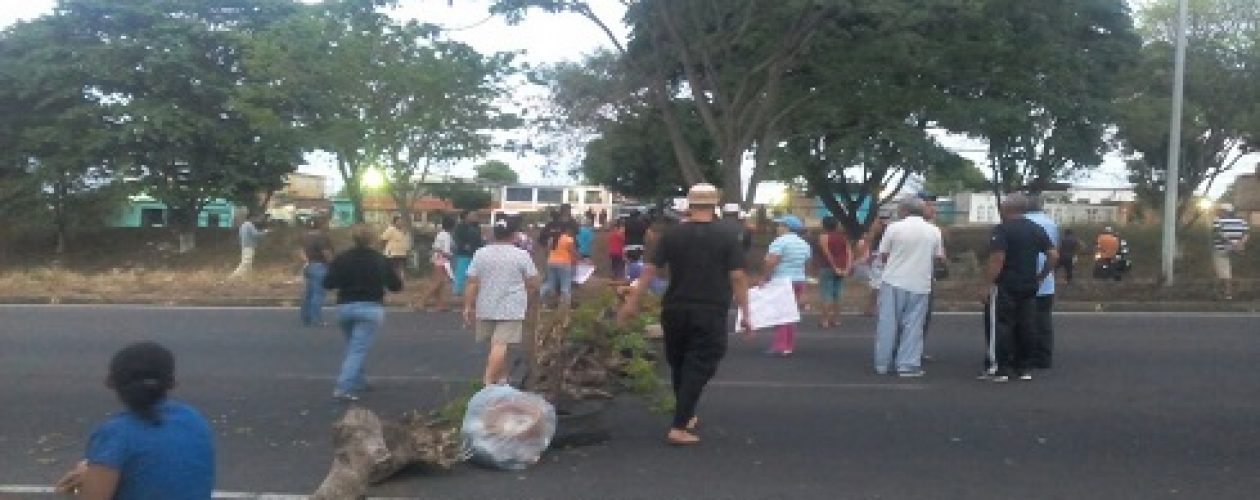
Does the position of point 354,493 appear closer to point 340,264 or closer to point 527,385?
point 527,385

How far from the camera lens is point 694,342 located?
776cm

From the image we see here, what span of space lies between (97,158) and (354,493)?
1322 inches

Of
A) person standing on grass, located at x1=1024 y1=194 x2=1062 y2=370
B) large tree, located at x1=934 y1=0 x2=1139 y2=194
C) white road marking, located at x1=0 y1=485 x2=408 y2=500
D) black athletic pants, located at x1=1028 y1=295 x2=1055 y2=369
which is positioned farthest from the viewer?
large tree, located at x1=934 y1=0 x2=1139 y2=194

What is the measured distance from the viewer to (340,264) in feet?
32.3

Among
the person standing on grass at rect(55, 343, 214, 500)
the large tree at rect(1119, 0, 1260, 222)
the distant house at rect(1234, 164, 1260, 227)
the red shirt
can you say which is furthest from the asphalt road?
the distant house at rect(1234, 164, 1260, 227)

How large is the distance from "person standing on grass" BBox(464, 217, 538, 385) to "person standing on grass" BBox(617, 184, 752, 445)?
6.80ft

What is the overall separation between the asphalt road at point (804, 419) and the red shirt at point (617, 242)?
23.7ft

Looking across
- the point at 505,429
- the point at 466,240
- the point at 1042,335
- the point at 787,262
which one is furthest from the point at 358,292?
the point at 466,240

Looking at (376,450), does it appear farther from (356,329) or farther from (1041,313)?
(1041,313)

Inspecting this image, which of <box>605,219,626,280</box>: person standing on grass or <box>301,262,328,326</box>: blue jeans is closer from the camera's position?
<box>301,262,328,326</box>: blue jeans

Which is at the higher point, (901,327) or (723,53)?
(723,53)

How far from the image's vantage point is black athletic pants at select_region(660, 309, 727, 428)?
7.71 metres

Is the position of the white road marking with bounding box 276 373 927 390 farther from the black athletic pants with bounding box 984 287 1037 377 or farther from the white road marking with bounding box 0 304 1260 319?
the white road marking with bounding box 0 304 1260 319

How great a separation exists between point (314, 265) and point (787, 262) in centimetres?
577
